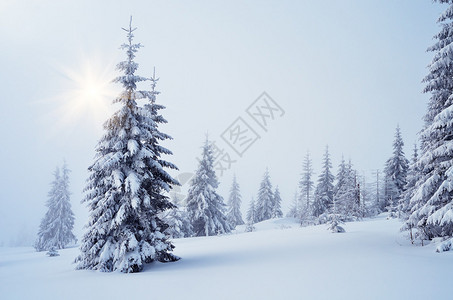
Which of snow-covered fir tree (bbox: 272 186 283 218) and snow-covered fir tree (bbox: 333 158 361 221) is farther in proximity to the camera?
snow-covered fir tree (bbox: 272 186 283 218)

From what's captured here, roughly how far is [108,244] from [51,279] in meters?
2.36

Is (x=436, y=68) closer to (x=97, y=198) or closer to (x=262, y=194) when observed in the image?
(x=97, y=198)

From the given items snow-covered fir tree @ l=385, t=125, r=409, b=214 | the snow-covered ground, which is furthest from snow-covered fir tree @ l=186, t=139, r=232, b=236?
snow-covered fir tree @ l=385, t=125, r=409, b=214

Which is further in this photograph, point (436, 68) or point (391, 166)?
point (391, 166)

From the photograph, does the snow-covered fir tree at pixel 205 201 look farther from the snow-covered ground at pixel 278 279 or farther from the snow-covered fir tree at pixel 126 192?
the snow-covered ground at pixel 278 279

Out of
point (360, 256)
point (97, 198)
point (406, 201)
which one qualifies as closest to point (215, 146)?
point (406, 201)

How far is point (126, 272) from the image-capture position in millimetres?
11641

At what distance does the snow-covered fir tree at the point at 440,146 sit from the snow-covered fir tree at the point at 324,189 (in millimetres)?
38168

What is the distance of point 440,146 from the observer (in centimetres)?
1233

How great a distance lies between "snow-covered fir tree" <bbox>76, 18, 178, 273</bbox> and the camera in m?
12.1

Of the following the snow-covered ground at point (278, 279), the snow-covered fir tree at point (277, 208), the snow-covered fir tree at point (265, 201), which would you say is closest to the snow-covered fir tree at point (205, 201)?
the snow-covered ground at point (278, 279)

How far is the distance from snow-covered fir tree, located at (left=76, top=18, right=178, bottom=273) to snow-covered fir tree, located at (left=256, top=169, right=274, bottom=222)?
50271mm

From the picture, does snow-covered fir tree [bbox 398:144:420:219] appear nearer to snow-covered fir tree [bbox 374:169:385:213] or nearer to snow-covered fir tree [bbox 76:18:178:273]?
snow-covered fir tree [bbox 76:18:178:273]

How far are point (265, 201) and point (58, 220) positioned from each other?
41.0 meters
